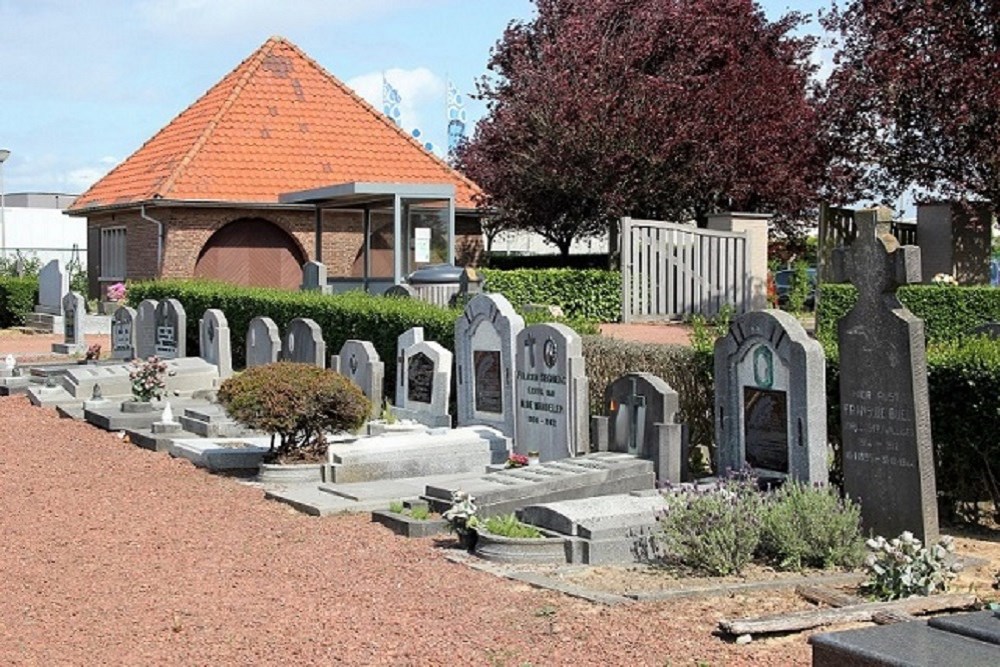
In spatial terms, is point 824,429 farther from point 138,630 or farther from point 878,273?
point 138,630

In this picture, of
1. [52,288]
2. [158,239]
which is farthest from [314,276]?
[52,288]

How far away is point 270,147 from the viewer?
113 feet

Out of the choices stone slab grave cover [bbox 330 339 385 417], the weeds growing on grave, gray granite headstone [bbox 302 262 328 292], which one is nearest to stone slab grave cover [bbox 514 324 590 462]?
stone slab grave cover [bbox 330 339 385 417]

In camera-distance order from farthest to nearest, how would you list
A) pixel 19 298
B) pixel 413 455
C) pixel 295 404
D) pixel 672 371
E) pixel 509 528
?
pixel 19 298 → pixel 413 455 → pixel 295 404 → pixel 672 371 → pixel 509 528

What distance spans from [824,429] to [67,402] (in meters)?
12.0

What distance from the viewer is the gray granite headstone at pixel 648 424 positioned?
11258mm

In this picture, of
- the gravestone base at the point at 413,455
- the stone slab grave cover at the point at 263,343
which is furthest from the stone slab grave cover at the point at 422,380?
the stone slab grave cover at the point at 263,343

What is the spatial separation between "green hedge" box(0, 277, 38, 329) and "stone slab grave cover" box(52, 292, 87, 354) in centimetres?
978

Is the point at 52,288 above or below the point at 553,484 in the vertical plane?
above

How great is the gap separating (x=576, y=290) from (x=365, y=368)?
44.6ft

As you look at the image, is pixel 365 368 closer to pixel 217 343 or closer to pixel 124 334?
pixel 217 343

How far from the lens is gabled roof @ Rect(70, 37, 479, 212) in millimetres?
33250

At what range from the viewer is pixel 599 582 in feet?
28.7

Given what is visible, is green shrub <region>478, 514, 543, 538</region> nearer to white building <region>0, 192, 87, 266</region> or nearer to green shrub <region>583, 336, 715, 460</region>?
green shrub <region>583, 336, 715, 460</region>
